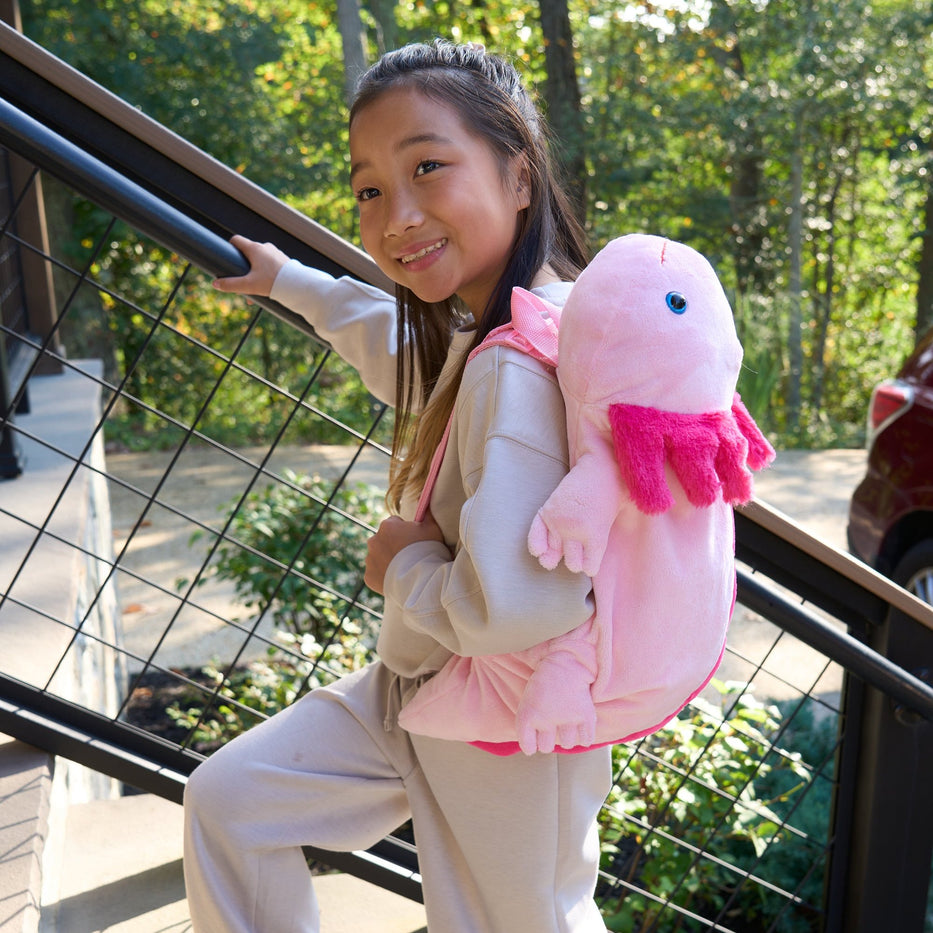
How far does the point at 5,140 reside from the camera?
1.58m

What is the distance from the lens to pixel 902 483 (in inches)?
145

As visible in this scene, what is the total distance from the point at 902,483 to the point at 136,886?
2.84 m

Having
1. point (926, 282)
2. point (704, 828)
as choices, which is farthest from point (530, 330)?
point (926, 282)

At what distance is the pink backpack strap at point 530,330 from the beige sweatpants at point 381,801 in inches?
20.8

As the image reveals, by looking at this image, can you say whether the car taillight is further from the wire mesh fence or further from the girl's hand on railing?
the girl's hand on railing

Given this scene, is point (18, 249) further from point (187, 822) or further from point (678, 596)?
point (678, 596)

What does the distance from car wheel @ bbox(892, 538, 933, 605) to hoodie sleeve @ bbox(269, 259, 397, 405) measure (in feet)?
8.27

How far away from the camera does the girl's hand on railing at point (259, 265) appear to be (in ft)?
5.58

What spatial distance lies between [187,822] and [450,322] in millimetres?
829

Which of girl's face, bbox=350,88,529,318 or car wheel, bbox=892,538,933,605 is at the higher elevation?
car wheel, bbox=892,538,933,605

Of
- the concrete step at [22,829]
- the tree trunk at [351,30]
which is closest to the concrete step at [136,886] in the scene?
the concrete step at [22,829]

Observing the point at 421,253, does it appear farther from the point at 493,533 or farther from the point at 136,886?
the point at 136,886

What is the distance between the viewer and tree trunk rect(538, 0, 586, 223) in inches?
365

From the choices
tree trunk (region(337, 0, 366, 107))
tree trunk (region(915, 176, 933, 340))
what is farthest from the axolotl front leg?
tree trunk (region(915, 176, 933, 340))
